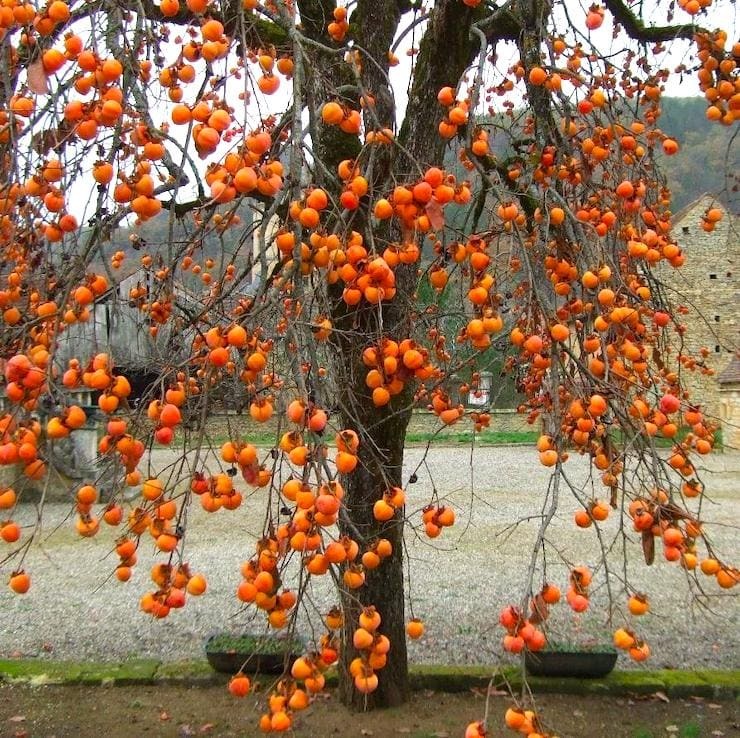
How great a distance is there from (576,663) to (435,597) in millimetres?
2075

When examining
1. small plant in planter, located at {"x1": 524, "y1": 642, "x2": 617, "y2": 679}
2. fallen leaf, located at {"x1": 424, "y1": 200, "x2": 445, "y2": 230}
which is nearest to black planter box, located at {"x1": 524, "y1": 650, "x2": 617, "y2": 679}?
small plant in planter, located at {"x1": 524, "y1": 642, "x2": 617, "y2": 679}

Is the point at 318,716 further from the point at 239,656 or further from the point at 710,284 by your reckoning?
the point at 710,284

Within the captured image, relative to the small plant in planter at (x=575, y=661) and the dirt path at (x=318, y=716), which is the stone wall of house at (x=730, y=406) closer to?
the small plant in planter at (x=575, y=661)

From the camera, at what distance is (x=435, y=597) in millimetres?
5902

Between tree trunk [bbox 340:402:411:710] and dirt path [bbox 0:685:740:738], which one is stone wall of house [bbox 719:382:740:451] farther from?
tree trunk [bbox 340:402:411:710]

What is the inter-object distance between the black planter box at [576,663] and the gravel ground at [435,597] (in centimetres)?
29

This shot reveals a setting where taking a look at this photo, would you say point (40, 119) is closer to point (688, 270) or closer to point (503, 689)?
point (503, 689)

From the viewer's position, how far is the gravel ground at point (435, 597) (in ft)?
16.0

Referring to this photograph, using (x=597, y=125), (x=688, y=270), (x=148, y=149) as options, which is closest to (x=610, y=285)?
(x=597, y=125)

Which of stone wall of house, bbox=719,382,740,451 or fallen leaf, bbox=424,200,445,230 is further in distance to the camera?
stone wall of house, bbox=719,382,740,451

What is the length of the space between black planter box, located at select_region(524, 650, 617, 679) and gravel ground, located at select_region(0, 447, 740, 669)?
0.95 feet

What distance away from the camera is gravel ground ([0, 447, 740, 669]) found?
16.0 ft

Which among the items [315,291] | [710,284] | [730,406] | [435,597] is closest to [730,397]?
[730,406]

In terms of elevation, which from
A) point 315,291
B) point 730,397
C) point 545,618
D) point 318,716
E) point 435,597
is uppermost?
point 315,291
